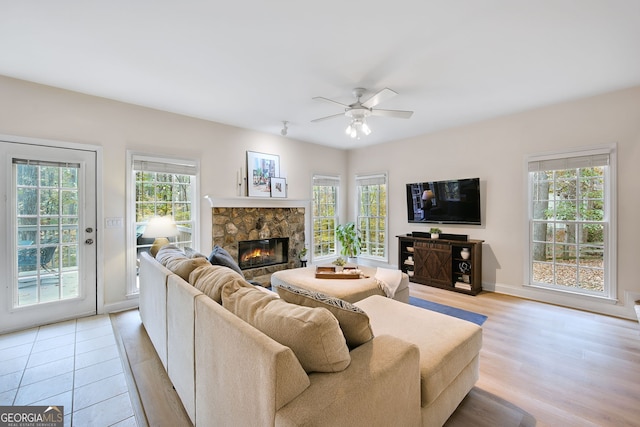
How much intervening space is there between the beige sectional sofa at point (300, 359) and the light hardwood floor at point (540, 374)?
199 mm

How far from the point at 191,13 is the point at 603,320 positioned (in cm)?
507

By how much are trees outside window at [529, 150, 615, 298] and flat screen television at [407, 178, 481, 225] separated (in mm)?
751

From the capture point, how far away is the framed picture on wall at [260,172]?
4.76m

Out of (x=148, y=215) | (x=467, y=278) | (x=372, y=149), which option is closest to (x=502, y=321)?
(x=467, y=278)

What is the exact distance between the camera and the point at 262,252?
5.05 meters

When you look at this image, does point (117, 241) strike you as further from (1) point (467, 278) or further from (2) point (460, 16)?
(1) point (467, 278)

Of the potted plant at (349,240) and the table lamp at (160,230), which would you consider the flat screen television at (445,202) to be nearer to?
the potted plant at (349,240)

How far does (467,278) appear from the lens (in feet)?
14.2

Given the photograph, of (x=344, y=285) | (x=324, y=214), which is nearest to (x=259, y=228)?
(x=324, y=214)

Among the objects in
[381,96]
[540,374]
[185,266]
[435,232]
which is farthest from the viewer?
[435,232]

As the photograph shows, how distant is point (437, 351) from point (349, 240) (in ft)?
13.8

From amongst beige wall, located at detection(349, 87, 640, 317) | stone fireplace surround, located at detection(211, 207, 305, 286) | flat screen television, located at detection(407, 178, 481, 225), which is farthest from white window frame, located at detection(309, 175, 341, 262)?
flat screen television, located at detection(407, 178, 481, 225)

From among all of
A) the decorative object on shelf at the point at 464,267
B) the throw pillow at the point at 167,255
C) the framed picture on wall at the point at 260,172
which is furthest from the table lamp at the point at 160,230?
the decorative object on shelf at the point at 464,267

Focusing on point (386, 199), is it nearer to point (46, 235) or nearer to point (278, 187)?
point (278, 187)
